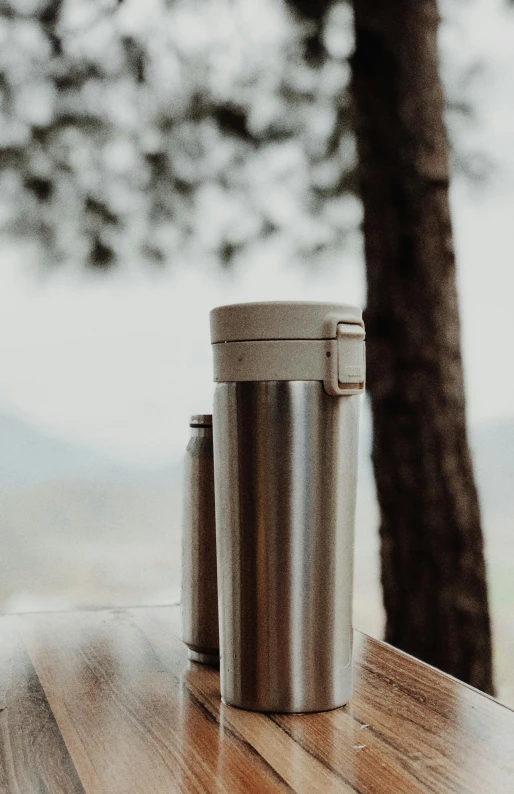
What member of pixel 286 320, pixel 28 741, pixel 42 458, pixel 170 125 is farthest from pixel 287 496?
pixel 42 458

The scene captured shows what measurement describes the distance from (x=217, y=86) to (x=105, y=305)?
1344 mm

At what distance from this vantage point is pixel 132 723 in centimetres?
70

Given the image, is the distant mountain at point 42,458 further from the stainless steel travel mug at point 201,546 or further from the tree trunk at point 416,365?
the stainless steel travel mug at point 201,546

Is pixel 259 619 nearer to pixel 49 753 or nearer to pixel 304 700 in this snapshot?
pixel 304 700

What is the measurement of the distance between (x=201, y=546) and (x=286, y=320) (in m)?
0.28

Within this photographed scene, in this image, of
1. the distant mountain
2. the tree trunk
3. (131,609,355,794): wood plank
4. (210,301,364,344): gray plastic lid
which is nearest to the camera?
(131,609,355,794): wood plank

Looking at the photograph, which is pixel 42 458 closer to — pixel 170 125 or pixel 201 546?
pixel 170 125

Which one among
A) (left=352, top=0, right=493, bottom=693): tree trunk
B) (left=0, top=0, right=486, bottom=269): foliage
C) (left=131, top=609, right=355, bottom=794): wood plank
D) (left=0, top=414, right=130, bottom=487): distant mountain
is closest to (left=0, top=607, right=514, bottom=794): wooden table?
(left=131, top=609, right=355, bottom=794): wood plank

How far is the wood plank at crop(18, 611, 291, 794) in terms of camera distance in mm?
588

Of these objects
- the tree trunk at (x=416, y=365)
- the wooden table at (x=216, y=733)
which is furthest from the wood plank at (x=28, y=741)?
the tree trunk at (x=416, y=365)

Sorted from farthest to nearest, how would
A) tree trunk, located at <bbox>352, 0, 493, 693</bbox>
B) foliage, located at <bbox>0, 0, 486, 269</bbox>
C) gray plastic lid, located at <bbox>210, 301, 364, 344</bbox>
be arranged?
foliage, located at <bbox>0, 0, 486, 269</bbox> < tree trunk, located at <bbox>352, 0, 493, 693</bbox> < gray plastic lid, located at <bbox>210, 301, 364, 344</bbox>

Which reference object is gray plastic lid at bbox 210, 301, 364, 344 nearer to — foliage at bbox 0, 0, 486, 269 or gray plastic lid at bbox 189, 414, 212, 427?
gray plastic lid at bbox 189, 414, 212, 427

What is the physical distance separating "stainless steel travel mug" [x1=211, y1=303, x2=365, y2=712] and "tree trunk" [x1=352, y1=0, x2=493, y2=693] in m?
1.57

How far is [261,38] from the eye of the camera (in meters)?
3.01
